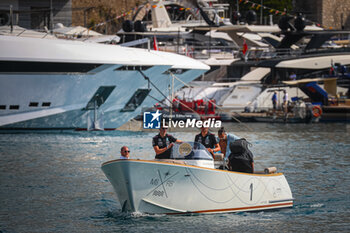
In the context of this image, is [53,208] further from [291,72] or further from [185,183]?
[291,72]

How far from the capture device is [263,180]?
14078 mm

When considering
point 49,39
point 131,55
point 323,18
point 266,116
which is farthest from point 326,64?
point 323,18

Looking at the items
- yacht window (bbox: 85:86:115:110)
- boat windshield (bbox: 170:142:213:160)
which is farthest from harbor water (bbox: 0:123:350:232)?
yacht window (bbox: 85:86:115:110)

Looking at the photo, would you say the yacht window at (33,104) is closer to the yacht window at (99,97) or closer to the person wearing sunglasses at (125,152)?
the yacht window at (99,97)

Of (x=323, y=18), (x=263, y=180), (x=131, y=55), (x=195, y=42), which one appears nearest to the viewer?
(x=263, y=180)

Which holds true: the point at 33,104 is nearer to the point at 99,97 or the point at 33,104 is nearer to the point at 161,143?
the point at 99,97

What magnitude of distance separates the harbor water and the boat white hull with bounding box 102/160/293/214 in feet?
0.81

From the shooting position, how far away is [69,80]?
28016 mm

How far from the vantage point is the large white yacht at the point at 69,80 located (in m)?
27.0

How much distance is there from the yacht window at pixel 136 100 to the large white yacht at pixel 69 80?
9 cm

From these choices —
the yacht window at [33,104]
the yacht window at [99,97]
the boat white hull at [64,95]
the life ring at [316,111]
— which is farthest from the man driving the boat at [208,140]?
the life ring at [316,111]

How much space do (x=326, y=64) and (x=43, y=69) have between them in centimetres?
2452

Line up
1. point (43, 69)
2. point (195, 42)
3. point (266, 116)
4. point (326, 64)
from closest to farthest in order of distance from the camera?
point (43, 69)
point (266, 116)
point (326, 64)
point (195, 42)

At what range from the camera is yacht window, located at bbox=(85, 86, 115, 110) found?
2927cm
